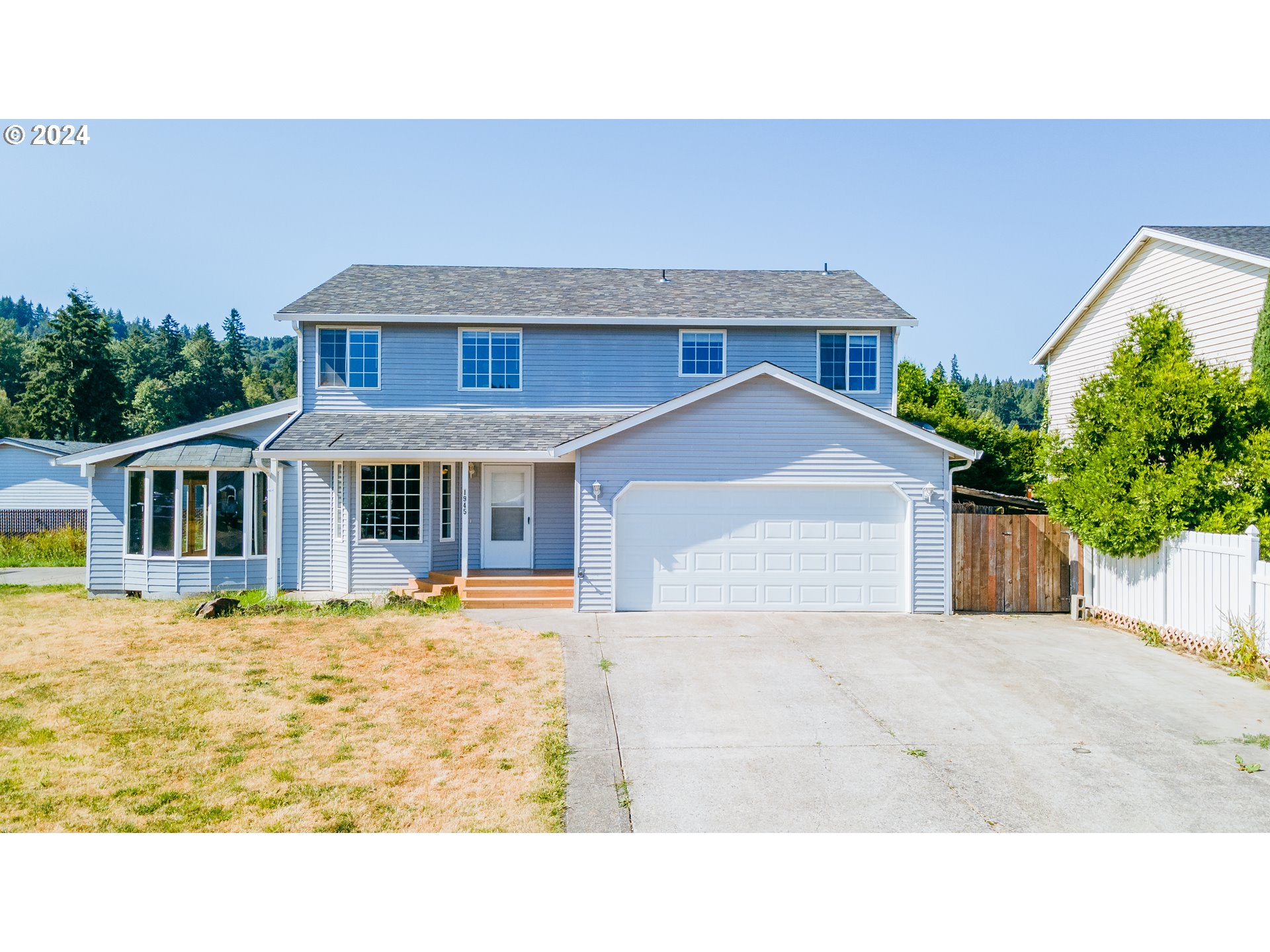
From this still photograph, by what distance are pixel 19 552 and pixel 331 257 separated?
1350 cm

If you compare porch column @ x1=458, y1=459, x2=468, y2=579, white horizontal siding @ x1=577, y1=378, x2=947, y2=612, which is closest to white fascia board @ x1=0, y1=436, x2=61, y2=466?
porch column @ x1=458, y1=459, x2=468, y2=579

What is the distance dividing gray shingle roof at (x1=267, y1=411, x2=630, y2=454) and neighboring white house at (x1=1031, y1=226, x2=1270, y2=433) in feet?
A: 30.7

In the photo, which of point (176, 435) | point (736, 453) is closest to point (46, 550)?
point (176, 435)

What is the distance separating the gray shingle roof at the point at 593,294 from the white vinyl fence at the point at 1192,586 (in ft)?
21.2

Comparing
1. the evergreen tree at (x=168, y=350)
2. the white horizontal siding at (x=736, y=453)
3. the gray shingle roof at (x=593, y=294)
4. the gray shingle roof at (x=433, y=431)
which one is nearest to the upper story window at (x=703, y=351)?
the gray shingle roof at (x=593, y=294)

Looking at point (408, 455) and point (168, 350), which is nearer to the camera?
point (408, 455)

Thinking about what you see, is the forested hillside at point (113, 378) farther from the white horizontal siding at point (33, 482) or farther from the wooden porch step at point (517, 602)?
the wooden porch step at point (517, 602)

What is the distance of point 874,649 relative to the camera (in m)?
10.1

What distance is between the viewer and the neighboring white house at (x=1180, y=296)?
12055 millimetres

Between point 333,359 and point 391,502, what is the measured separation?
137 inches

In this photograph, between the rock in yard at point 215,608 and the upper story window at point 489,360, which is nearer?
the rock in yard at point 215,608

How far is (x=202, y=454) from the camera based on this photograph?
1379 centimetres

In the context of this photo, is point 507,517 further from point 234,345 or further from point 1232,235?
point 234,345
